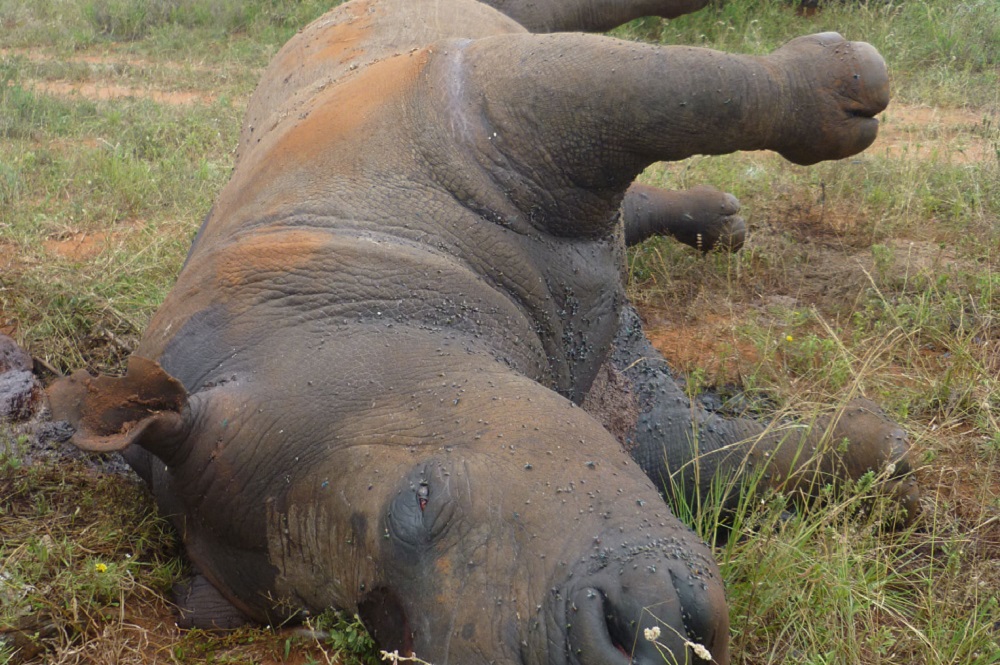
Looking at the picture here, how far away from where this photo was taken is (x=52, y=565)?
3186mm

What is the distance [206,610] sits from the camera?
3010mm

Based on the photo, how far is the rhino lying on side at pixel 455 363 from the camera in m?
2.27

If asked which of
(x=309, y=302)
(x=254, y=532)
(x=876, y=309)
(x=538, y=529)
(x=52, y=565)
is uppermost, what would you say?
(x=309, y=302)

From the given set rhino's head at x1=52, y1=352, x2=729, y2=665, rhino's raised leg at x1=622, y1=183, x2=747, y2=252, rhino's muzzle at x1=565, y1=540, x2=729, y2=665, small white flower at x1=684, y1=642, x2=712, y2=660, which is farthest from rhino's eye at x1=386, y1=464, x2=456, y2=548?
rhino's raised leg at x1=622, y1=183, x2=747, y2=252

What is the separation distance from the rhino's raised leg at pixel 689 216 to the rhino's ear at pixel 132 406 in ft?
10.2

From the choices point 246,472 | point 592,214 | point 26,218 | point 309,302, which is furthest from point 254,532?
point 26,218

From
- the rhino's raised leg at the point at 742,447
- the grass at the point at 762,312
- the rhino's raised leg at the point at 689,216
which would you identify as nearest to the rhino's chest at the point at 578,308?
the rhino's raised leg at the point at 742,447

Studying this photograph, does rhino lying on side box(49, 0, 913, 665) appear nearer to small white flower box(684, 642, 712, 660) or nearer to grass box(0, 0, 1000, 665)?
small white flower box(684, 642, 712, 660)

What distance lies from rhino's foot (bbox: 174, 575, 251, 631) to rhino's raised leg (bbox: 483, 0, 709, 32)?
348cm

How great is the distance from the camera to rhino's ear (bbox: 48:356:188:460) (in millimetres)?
2535

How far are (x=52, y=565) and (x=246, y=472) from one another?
90 cm

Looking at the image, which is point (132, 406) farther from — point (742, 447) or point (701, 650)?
point (742, 447)

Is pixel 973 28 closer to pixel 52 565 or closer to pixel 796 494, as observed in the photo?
pixel 796 494

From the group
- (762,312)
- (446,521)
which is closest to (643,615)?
(446,521)
